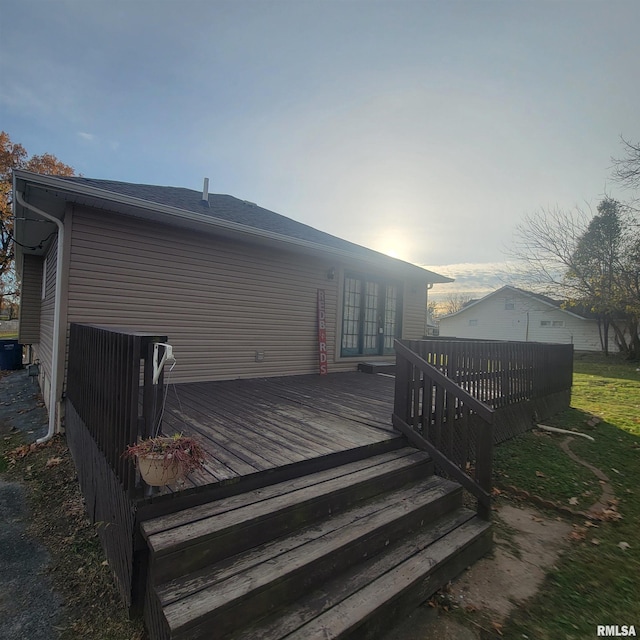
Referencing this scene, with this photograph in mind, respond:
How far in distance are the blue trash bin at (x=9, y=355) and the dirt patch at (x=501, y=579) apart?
1339cm

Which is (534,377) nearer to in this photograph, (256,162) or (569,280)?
(256,162)

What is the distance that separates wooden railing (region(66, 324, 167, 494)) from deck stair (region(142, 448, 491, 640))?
0.45 meters

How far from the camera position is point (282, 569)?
1674 millimetres

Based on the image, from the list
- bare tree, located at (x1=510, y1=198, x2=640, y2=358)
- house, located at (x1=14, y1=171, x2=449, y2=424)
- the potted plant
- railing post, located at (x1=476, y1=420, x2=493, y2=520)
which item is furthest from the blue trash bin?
bare tree, located at (x1=510, y1=198, x2=640, y2=358)

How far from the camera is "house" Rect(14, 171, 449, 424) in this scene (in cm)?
433

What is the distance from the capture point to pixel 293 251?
6.31 meters

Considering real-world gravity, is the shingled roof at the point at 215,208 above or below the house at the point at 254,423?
above

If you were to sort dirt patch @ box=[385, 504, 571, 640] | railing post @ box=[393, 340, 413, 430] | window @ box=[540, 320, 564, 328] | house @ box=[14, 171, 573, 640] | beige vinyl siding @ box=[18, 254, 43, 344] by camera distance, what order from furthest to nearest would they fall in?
1. window @ box=[540, 320, 564, 328]
2. beige vinyl siding @ box=[18, 254, 43, 344]
3. railing post @ box=[393, 340, 413, 430]
4. dirt patch @ box=[385, 504, 571, 640]
5. house @ box=[14, 171, 573, 640]

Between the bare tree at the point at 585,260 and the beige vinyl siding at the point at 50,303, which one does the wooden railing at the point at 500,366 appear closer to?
the beige vinyl siding at the point at 50,303

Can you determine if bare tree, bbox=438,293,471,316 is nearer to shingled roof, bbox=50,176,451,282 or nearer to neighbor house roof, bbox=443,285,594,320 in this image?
neighbor house roof, bbox=443,285,594,320

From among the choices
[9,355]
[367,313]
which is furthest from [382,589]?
[9,355]

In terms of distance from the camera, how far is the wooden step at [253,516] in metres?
1.60

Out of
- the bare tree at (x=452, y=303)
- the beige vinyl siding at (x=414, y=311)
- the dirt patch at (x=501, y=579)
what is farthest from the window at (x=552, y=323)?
the bare tree at (x=452, y=303)

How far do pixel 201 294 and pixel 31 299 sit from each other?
6.13 m
